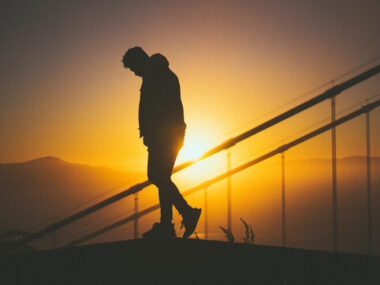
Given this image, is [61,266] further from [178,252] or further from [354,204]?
[354,204]

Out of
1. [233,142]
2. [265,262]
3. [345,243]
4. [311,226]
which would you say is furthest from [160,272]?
[311,226]

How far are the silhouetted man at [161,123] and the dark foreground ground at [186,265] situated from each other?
0.25 m

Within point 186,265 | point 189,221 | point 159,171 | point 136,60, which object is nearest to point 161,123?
point 159,171

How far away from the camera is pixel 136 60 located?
2.50 m

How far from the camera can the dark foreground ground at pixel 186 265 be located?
1693 millimetres

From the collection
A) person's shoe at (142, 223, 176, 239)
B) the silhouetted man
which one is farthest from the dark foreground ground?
the silhouetted man

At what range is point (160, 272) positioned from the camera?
1.83 meters

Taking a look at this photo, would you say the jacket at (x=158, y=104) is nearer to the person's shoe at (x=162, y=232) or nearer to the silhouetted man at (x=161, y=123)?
the silhouetted man at (x=161, y=123)

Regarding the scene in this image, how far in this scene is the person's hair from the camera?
2482mm

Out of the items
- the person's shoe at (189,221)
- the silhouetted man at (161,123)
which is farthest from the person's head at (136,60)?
the person's shoe at (189,221)

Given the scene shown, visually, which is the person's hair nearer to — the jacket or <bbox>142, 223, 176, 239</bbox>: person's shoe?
the jacket

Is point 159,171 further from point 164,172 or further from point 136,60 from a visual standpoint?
point 136,60

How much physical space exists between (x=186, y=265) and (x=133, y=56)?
142cm

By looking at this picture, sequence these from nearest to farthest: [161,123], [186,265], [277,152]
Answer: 1. [186,265]
2. [161,123]
3. [277,152]
